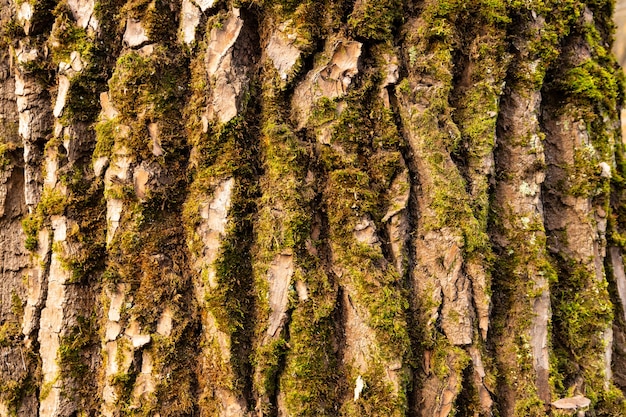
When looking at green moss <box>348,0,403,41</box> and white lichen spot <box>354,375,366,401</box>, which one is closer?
white lichen spot <box>354,375,366,401</box>

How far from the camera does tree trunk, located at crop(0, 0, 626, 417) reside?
171 centimetres

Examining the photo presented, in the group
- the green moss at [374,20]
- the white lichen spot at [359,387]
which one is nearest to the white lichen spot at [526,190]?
the green moss at [374,20]

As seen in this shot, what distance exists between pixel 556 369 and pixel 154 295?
64.3 inches

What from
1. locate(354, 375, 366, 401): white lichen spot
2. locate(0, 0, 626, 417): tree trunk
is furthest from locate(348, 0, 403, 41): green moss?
locate(354, 375, 366, 401): white lichen spot

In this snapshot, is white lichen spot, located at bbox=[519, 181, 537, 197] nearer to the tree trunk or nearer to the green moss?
the tree trunk

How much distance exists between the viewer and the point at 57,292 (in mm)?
1834

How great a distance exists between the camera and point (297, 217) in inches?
67.9

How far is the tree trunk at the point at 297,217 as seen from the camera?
1705 millimetres

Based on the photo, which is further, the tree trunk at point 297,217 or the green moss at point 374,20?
the green moss at point 374,20

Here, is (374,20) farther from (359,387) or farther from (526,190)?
(359,387)

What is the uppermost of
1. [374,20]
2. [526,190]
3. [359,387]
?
[374,20]

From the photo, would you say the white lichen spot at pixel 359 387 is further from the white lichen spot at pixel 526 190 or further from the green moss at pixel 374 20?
the green moss at pixel 374 20

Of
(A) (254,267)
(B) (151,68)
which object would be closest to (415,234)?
(A) (254,267)

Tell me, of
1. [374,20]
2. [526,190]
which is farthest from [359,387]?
[374,20]
